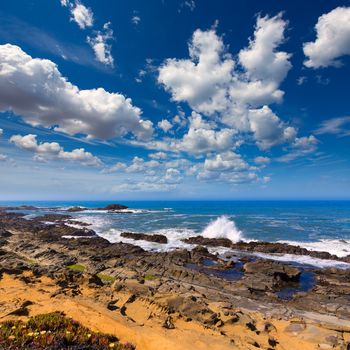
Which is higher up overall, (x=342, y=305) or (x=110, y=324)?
(x=110, y=324)

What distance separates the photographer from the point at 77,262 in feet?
74.9

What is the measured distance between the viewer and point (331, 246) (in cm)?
3506

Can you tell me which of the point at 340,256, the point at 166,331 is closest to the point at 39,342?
the point at 166,331

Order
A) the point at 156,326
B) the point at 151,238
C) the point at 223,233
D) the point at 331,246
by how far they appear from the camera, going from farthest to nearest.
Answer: the point at 223,233 → the point at 151,238 → the point at 331,246 → the point at 156,326

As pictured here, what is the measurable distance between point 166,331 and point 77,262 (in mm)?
15781

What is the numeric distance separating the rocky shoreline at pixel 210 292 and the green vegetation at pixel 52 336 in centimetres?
157

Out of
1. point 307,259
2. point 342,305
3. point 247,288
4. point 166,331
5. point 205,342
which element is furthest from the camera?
point 307,259

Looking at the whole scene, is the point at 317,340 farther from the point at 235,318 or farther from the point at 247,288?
the point at 247,288

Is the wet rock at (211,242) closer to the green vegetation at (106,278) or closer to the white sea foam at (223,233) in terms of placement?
the white sea foam at (223,233)

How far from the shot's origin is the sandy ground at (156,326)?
926 cm

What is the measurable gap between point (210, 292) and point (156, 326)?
7.39m

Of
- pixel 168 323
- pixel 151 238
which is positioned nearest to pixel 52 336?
pixel 168 323

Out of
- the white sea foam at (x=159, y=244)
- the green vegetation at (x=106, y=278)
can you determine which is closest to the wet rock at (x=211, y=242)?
the white sea foam at (x=159, y=244)

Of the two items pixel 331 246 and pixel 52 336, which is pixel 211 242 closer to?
pixel 331 246
